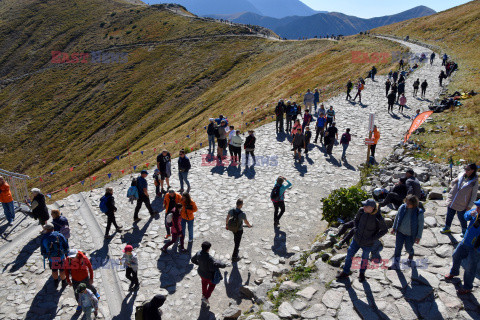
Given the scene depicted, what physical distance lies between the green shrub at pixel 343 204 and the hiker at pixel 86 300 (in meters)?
7.38

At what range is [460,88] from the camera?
2505 centimetres

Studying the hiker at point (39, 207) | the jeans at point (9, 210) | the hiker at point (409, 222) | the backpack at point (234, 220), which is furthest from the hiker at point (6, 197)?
the hiker at point (409, 222)

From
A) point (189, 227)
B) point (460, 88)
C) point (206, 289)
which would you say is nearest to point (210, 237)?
point (189, 227)

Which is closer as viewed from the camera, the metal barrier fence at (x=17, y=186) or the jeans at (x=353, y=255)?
the jeans at (x=353, y=255)

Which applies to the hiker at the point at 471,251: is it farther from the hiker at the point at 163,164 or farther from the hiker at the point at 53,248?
the hiker at the point at 163,164

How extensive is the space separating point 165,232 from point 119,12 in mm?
128095

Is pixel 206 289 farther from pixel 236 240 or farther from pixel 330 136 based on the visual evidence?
pixel 330 136

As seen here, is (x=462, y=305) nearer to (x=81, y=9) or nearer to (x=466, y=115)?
(x=466, y=115)

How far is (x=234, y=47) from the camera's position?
81.9m

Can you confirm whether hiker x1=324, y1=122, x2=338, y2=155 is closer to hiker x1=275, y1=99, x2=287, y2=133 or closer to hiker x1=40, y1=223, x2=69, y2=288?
hiker x1=275, y1=99, x2=287, y2=133

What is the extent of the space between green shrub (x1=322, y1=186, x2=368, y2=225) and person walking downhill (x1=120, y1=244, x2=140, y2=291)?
20.7ft

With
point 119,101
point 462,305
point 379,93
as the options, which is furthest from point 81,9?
point 462,305

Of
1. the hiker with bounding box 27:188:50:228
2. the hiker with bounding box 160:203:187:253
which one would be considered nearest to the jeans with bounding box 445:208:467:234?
the hiker with bounding box 160:203:187:253

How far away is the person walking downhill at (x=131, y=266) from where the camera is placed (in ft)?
27.8
